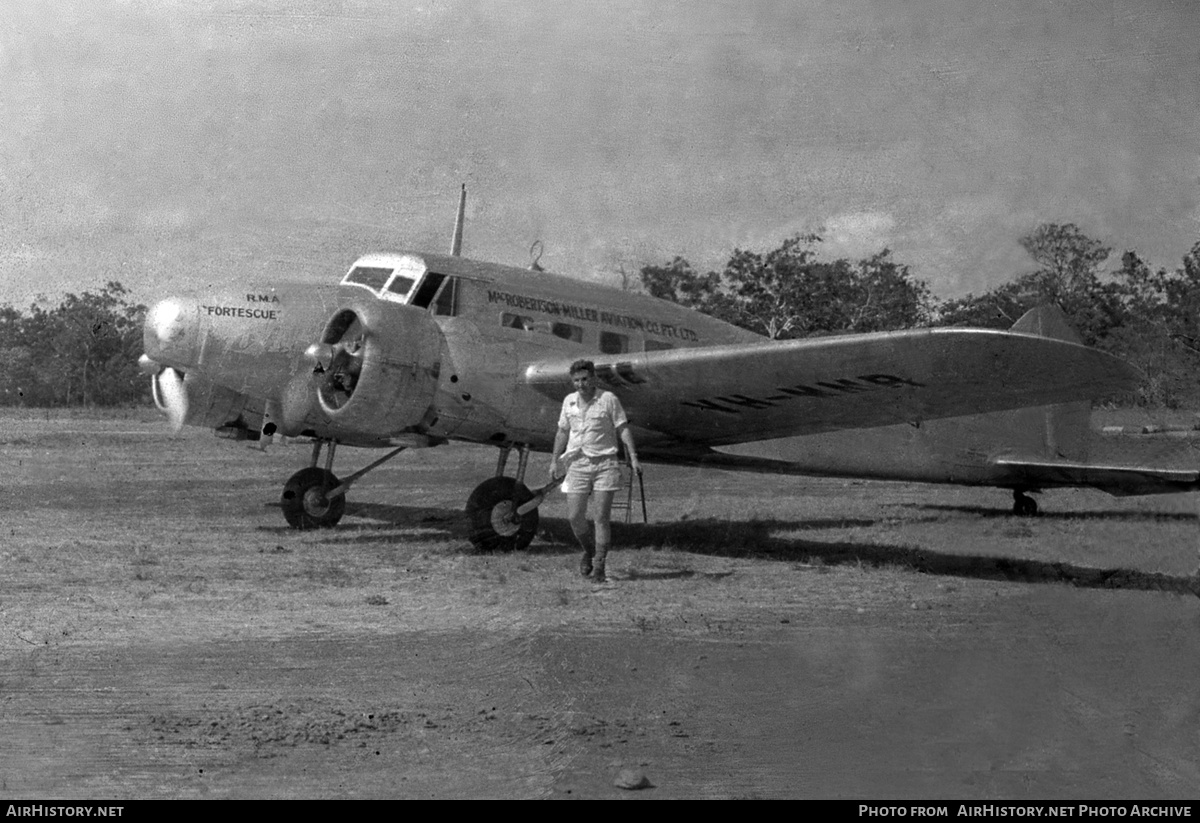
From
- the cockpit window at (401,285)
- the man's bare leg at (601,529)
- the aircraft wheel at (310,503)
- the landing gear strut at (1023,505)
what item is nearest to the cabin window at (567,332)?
the cockpit window at (401,285)

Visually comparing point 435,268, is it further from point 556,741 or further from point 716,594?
point 556,741

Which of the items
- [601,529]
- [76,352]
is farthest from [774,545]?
[76,352]

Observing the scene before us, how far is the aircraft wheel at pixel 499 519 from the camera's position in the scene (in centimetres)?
976

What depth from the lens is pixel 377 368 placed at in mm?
9406

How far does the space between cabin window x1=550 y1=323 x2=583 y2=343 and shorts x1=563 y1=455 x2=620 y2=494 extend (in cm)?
254

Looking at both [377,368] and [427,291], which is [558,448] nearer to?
[377,368]

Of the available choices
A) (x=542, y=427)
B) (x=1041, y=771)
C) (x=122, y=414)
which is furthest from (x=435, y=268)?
(x=122, y=414)

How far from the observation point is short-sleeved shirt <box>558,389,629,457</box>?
8.08 meters

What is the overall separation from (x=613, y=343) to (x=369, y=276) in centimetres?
240

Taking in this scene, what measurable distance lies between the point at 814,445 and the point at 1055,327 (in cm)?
263

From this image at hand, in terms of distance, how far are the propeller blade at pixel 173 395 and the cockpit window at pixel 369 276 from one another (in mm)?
2094

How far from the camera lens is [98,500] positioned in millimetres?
14266

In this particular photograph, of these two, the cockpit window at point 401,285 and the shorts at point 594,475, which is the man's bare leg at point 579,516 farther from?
the cockpit window at point 401,285

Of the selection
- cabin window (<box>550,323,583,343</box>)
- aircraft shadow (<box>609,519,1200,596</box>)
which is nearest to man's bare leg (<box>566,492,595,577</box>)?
aircraft shadow (<box>609,519,1200,596</box>)
